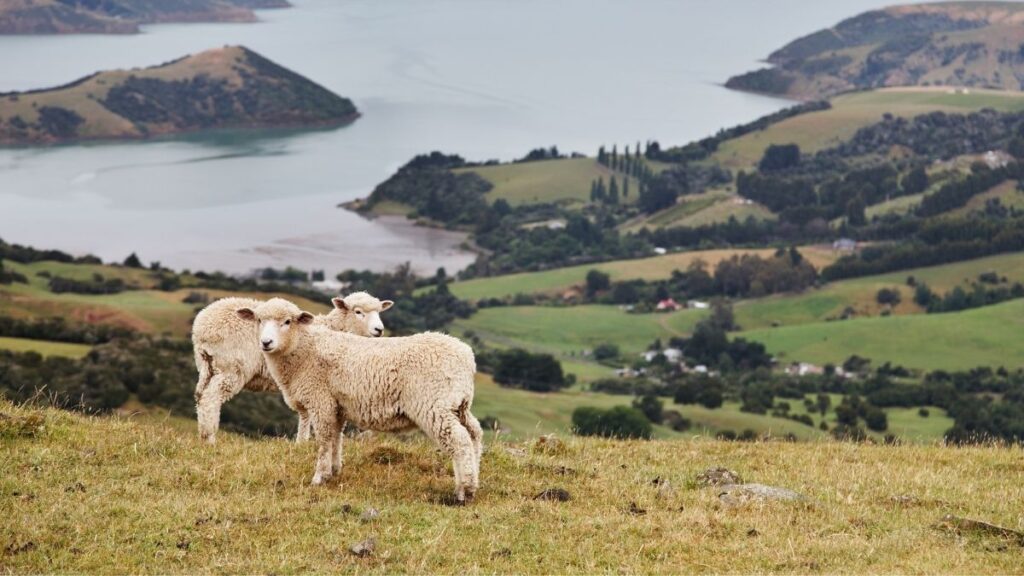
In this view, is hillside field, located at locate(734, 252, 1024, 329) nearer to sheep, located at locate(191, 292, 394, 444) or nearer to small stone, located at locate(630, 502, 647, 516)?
sheep, located at locate(191, 292, 394, 444)

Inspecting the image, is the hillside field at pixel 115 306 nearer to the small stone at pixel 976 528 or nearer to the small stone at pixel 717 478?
the small stone at pixel 717 478

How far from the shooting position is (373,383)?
12188 mm

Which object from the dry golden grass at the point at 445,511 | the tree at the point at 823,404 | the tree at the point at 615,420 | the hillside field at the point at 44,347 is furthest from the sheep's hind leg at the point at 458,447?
the tree at the point at 823,404

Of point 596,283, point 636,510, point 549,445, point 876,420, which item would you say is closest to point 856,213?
point 596,283

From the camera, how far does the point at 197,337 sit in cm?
1529

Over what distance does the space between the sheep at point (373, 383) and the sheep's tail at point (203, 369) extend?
2.39m

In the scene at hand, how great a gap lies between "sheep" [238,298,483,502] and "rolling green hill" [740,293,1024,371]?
112 metres

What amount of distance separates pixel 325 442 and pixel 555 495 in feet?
8.16

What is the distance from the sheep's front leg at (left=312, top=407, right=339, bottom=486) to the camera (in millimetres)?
12086

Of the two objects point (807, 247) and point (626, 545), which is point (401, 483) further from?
point (807, 247)

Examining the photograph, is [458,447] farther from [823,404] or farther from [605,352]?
[605,352]

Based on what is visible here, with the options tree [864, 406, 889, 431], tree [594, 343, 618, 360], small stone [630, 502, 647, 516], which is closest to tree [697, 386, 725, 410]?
tree [864, 406, 889, 431]

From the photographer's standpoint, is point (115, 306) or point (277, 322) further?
point (115, 306)

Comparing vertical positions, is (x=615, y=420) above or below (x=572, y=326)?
above
